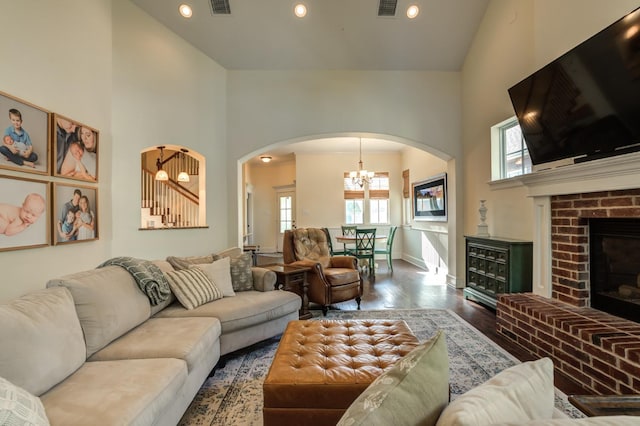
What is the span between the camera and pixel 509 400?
724mm

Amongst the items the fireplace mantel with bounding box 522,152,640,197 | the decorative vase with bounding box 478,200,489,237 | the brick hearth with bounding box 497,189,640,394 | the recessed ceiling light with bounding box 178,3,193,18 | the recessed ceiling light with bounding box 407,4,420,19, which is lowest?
the brick hearth with bounding box 497,189,640,394

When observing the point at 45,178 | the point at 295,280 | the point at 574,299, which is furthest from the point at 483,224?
the point at 45,178

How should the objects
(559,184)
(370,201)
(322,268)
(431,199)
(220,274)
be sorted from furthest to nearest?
(370,201)
(431,199)
(322,268)
(220,274)
(559,184)

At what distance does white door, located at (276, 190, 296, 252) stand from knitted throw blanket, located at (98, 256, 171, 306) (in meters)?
7.13

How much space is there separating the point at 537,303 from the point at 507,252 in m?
0.76

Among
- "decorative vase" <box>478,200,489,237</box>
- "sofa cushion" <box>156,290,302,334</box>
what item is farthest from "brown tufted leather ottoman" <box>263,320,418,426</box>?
"decorative vase" <box>478,200,489,237</box>

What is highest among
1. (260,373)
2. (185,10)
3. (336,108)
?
(185,10)

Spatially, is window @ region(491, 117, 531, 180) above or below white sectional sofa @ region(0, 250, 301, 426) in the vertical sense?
above

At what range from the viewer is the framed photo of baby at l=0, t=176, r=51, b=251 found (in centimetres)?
207

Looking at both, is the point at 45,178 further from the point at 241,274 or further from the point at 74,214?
the point at 241,274

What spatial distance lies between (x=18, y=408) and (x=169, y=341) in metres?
0.95

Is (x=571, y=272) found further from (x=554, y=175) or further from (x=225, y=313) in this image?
(x=225, y=313)

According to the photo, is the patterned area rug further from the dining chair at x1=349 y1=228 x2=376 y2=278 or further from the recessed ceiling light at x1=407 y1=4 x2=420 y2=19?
the recessed ceiling light at x1=407 y1=4 x2=420 y2=19

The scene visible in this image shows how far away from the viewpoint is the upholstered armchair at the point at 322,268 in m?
3.71
